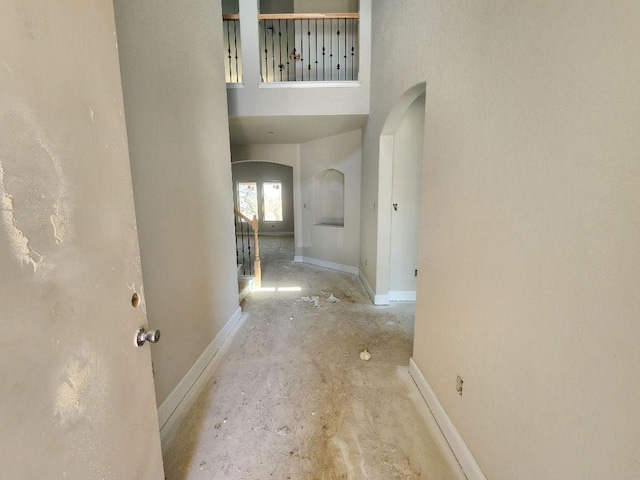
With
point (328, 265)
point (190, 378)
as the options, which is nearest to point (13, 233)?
point (190, 378)

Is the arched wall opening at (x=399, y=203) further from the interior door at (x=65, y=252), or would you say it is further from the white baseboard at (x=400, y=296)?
the interior door at (x=65, y=252)

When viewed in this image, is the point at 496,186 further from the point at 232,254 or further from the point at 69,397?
the point at 232,254

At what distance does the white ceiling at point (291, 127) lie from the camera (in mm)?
3863

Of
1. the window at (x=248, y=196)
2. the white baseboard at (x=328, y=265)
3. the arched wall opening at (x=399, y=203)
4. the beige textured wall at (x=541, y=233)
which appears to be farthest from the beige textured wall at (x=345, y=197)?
the window at (x=248, y=196)

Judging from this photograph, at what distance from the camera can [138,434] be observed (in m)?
0.96

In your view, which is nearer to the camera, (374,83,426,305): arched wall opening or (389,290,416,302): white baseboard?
(374,83,426,305): arched wall opening

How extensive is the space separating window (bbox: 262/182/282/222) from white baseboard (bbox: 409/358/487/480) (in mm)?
8056

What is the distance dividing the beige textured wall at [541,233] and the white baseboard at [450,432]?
5 cm

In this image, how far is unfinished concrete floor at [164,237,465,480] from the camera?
1.44m

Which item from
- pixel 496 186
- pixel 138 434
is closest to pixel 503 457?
pixel 496 186

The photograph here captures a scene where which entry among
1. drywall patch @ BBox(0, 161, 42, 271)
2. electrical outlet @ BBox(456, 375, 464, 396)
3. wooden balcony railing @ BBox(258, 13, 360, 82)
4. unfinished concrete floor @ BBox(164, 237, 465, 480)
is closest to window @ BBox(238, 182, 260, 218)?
wooden balcony railing @ BBox(258, 13, 360, 82)

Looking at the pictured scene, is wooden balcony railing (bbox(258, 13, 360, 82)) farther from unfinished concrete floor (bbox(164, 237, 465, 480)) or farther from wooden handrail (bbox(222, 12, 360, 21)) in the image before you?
unfinished concrete floor (bbox(164, 237, 465, 480))

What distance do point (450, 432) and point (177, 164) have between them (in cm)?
224

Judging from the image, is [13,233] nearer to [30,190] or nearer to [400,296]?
[30,190]
